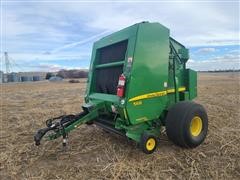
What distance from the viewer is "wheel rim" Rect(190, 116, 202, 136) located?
440cm

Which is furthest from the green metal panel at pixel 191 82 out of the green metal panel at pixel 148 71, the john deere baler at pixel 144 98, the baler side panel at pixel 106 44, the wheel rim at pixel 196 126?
the baler side panel at pixel 106 44

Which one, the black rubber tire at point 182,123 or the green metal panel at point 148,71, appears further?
the black rubber tire at point 182,123

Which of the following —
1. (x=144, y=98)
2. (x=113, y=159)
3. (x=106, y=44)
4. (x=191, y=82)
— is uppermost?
(x=106, y=44)

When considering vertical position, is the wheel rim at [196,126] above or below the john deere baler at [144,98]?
below

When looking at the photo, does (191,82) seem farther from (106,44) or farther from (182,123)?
(106,44)

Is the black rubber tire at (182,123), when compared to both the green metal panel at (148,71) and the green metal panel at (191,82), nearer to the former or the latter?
the green metal panel at (148,71)

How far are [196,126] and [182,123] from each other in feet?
1.88

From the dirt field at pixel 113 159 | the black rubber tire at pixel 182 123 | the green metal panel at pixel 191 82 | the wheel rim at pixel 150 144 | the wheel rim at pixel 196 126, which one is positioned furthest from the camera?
the green metal panel at pixel 191 82

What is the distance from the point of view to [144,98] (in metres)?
4.06

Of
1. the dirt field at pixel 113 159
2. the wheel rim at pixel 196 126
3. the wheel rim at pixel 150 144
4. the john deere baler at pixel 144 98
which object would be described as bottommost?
the dirt field at pixel 113 159

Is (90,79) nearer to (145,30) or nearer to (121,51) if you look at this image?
(121,51)

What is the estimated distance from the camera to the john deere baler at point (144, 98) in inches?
155

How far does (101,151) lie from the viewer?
14.1 ft

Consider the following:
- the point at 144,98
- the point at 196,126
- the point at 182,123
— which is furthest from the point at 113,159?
the point at 196,126
